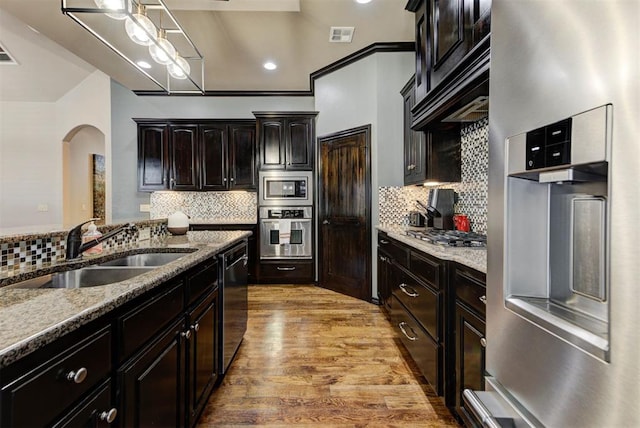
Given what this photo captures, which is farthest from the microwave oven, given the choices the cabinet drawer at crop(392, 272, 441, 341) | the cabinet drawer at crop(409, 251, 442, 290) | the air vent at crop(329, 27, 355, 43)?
the cabinet drawer at crop(409, 251, 442, 290)

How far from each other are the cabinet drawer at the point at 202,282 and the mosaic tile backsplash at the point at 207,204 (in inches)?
131

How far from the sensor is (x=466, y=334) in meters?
1.49

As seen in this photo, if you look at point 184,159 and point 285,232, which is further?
point 184,159

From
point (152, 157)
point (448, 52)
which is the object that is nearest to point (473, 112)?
point (448, 52)

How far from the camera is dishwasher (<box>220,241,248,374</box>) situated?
2.04 meters

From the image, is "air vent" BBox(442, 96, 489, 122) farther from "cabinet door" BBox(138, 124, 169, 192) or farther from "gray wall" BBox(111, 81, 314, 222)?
"cabinet door" BBox(138, 124, 169, 192)

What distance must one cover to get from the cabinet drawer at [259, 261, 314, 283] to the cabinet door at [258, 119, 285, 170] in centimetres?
145

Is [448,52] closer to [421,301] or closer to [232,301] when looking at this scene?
[421,301]

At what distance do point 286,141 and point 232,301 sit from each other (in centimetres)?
289

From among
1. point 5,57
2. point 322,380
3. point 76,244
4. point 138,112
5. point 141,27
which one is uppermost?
point 5,57

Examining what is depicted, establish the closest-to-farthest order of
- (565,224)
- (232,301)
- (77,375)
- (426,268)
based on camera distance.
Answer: (565,224)
(77,375)
(426,268)
(232,301)

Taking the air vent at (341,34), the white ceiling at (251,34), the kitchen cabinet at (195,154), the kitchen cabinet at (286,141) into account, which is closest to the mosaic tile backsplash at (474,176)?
the white ceiling at (251,34)

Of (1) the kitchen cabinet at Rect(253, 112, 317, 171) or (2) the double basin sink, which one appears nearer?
(2) the double basin sink

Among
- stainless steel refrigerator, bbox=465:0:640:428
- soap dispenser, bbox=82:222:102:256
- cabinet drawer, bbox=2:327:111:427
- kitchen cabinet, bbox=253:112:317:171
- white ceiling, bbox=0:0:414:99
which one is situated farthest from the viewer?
kitchen cabinet, bbox=253:112:317:171
